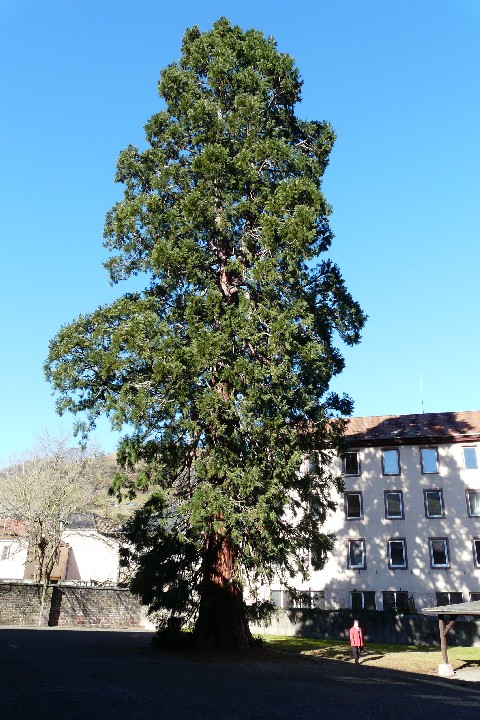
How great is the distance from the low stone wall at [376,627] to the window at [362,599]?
4554 mm

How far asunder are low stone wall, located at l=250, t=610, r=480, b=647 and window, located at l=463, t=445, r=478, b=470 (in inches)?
389

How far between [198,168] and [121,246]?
4.10m

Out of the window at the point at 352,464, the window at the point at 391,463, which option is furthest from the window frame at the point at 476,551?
the window at the point at 352,464

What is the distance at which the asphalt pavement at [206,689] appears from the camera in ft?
30.7

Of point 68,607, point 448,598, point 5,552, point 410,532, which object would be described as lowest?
point 68,607

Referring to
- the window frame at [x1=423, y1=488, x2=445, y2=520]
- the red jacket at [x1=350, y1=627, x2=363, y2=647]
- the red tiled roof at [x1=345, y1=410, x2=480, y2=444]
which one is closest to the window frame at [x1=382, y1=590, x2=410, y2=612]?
the window frame at [x1=423, y1=488, x2=445, y2=520]

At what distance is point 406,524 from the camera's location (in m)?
35.8

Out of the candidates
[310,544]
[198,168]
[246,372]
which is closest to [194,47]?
[198,168]

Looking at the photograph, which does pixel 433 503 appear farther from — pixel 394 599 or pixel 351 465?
pixel 394 599

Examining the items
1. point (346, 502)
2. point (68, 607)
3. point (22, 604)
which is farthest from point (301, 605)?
point (22, 604)

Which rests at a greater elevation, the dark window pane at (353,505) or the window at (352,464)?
the window at (352,464)

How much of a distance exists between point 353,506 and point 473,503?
732cm

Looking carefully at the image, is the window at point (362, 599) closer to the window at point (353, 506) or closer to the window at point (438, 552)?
the window at point (438, 552)

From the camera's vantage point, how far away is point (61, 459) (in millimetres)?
39969
